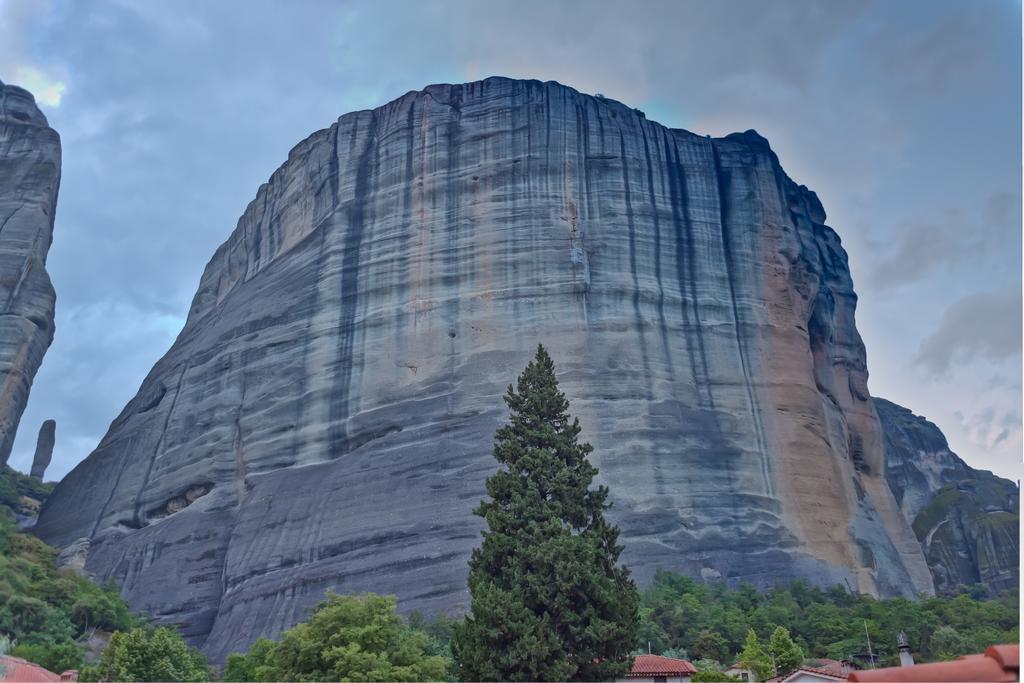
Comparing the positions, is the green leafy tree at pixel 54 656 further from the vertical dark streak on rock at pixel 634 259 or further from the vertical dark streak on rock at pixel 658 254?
the vertical dark streak on rock at pixel 658 254

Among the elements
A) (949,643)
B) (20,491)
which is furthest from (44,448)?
(949,643)

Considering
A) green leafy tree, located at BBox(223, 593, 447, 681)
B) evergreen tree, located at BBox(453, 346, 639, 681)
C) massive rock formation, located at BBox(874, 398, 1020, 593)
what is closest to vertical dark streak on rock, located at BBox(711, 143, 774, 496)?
massive rock formation, located at BBox(874, 398, 1020, 593)

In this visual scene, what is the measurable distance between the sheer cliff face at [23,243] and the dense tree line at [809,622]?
48.0 meters

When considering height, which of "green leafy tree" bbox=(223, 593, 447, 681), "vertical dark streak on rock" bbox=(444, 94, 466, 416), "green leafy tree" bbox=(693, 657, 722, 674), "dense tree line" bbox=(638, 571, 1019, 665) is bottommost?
"green leafy tree" bbox=(223, 593, 447, 681)

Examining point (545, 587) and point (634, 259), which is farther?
point (634, 259)

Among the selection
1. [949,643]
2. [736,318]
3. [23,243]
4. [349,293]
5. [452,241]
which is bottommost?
[949,643]

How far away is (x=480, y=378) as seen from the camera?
56.9m

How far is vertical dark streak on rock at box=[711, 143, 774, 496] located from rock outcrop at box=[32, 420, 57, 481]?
6714 cm

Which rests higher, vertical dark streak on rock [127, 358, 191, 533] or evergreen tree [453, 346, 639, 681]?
vertical dark streak on rock [127, 358, 191, 533]

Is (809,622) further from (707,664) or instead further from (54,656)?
(54,656)

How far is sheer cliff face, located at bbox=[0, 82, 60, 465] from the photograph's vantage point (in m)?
72.3

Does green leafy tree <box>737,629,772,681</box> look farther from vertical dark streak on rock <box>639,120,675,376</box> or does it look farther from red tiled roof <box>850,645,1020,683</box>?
red tiled roof <box>850,645,1020,683</box>

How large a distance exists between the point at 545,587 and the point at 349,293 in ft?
134

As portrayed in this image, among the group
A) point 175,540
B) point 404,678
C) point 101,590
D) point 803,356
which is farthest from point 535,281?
point 404,678
